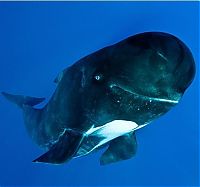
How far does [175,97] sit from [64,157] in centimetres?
145

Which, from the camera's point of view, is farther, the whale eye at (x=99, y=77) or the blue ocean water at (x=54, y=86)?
the blue ocean water at (x=54, y=86)

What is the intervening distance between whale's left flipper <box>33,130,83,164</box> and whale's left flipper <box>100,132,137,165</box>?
140cm

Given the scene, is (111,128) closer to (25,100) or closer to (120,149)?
(120,149)

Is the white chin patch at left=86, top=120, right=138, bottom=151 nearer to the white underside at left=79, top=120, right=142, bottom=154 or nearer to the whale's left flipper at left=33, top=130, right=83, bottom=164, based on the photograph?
the white underside at left=79, top=120, right=142, bottom=154

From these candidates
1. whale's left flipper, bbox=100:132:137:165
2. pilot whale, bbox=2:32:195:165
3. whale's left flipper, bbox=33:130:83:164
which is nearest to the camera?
pilot whale, bbox=2:32:195:165

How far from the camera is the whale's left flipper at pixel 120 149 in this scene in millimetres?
5613

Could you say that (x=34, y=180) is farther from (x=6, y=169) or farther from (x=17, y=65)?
(x=17, y=65)

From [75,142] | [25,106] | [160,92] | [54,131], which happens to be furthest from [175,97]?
[25,106]

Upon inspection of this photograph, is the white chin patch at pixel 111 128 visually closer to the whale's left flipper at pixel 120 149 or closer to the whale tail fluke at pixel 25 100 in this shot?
the whale's left flipper at pixel 120 149

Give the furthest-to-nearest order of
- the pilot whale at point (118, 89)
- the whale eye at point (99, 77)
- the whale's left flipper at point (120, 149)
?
the whale's left flipper at point (120, 149) < the whale eye at point (99, 77) < the pilot whale at point (118, 89)

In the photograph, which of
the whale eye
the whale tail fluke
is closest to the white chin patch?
the whale eye

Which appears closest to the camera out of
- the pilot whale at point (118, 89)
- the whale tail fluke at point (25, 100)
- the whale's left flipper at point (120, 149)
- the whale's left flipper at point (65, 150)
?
the pilot whale at point (118, 89)

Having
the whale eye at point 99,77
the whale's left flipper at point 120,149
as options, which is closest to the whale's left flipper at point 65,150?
the whale eye at point 99,77

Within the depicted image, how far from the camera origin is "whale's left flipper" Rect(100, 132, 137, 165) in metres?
5.61
